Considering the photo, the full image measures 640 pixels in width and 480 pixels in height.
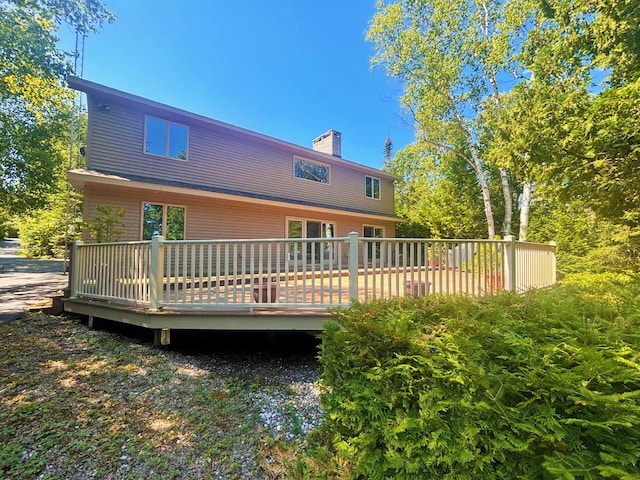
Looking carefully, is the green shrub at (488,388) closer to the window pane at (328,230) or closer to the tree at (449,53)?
the window pane at (328,230)

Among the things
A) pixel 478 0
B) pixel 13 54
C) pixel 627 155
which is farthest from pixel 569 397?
pixel 478 0

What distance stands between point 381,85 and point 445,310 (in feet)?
59.2

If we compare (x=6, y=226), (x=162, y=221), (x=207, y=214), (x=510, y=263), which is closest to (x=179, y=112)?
(x=207, y=214)

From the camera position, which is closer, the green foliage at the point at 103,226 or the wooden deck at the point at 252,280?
the wooden deck at the point at 252,280

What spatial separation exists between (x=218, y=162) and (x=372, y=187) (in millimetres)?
8496

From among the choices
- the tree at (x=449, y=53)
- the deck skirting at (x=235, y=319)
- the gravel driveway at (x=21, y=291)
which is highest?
the tree at (x=449, y=53)

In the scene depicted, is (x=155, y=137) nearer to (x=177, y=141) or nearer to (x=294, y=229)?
(x=177, y=141)

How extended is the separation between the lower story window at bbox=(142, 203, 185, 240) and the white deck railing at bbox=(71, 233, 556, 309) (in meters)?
3.08

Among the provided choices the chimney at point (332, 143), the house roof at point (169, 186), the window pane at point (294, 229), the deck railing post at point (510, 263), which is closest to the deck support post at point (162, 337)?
Result: the house roof at point (169, 186)

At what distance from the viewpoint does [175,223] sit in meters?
9.59

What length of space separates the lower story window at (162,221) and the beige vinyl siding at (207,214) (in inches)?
5.7

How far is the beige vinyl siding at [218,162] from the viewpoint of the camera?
8703 mm

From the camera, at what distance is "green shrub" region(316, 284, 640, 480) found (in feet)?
4.09

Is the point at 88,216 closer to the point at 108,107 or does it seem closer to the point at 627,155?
the point at 108,107
